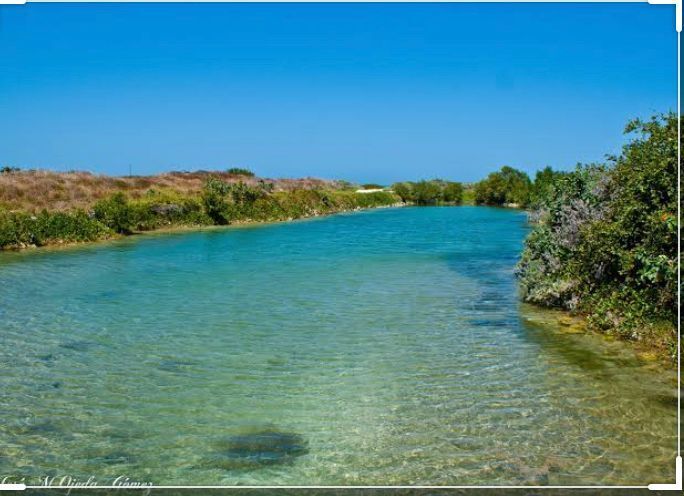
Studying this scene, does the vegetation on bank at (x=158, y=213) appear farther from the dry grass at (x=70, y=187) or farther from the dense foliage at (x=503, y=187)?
the dense foliage at (x=503, y=187)

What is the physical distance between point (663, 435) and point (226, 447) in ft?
21.0

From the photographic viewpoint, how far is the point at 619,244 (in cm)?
1434

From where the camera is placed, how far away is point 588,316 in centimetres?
1511

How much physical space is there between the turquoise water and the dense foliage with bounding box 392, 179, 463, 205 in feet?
321

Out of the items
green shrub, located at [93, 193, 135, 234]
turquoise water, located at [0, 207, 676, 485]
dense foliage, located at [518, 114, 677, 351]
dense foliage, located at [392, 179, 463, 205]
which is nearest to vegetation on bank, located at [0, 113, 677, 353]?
dense foliage, located at [518, 114, 677, 351]

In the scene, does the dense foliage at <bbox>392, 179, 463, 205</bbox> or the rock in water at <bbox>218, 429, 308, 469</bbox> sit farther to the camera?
the dense foliage at <bbox>392, 179, 463, 205</bbox>

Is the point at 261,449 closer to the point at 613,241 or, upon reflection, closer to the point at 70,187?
the point at 613,241

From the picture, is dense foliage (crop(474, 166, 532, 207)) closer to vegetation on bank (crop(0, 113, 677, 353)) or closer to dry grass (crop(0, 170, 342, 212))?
dry grass (crop(0, 170, 342, 212))

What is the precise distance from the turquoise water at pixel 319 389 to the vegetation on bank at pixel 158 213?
644 inches

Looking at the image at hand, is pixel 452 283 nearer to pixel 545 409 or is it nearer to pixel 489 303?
pixel 489 303

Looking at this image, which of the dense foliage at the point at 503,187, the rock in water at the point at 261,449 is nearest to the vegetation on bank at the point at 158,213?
the rock in water at the point at 261,449

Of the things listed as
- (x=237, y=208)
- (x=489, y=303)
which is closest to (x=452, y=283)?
(x=489, y=303)

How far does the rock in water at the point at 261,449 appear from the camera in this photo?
7.96 metres

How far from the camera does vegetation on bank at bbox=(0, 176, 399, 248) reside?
36.5 meters
